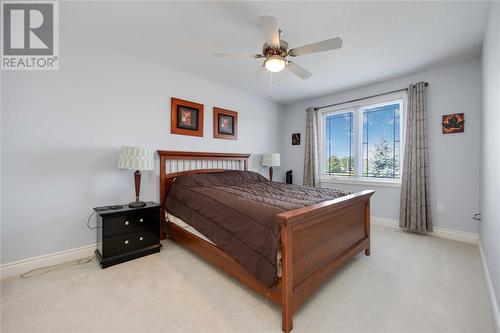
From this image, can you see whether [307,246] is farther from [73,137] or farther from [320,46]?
[73,137]

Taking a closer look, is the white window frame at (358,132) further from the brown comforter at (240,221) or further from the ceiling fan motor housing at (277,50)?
the ceiling fan motor housing at (277,50)

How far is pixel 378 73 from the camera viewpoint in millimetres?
3230

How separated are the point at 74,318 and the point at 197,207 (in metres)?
1.21

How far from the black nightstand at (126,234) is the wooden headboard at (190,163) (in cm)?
45

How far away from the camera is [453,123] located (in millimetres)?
2916

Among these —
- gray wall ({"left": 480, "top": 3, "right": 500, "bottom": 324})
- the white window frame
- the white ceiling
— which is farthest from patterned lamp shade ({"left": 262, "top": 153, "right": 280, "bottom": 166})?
gray wall ({"left": 480, "top": 3, "right": 500, "bottom": 324})

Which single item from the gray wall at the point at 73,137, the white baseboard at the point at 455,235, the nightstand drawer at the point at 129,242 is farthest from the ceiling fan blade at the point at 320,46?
the white baseboard at the point at 455,235

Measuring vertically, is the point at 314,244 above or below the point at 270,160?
below

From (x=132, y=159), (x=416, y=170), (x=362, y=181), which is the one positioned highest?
(x=132, y=159)

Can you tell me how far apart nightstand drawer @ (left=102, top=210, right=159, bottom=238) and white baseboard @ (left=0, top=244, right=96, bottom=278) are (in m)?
0.52

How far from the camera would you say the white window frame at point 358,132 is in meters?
3.46

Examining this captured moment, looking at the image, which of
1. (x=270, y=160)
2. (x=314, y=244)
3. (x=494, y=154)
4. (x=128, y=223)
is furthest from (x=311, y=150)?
(x=128, y=223)
